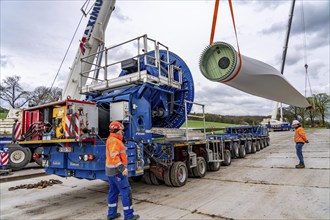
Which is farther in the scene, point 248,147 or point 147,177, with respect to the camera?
point 248,147

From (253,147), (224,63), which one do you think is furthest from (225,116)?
(224,63)

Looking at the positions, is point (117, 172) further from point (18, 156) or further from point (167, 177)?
point (18, 156)

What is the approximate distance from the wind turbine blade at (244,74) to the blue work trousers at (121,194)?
2671 millimetres

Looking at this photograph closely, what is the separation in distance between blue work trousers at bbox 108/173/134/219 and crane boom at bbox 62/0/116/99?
4887 mm

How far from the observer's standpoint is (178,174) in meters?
6.58

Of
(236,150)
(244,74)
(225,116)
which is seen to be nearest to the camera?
(244,74)

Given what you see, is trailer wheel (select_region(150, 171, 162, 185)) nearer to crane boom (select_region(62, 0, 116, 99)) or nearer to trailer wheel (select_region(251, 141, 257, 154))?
crane boom (select_region(62, 0, 116, 99))

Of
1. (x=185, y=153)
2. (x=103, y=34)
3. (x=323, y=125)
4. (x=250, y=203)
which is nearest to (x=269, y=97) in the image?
(x=250, y=203)

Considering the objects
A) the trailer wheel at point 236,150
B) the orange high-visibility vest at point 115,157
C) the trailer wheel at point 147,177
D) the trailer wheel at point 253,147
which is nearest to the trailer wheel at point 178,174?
the trailer wheel at point 147,177

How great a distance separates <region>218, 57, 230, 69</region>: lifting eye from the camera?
222 cm

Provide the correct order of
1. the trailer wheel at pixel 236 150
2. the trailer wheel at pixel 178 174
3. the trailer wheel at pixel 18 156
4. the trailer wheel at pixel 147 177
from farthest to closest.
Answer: the trailer wheel at pixel 236 150 < the trailer wheel at pixel 147 177 < the trailer wheel at pixel 178 174 < the trailer wheel at pixel 18 156

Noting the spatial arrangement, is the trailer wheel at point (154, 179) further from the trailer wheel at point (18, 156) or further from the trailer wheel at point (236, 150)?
the trailer wheel at point (236, 150)

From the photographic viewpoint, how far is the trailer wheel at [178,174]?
643 centimetres

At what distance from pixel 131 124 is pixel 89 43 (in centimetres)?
442
